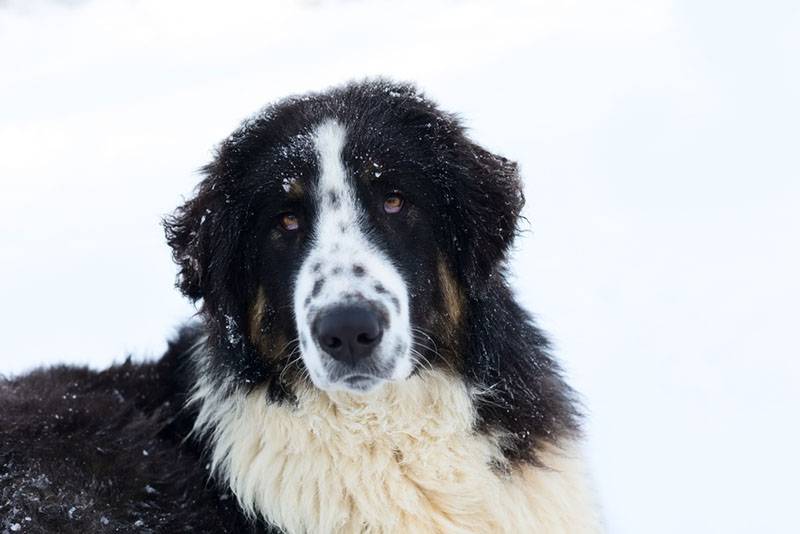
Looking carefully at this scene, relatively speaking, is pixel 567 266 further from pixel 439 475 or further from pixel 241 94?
pixel 241 94

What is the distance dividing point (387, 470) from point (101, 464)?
3.71 ft

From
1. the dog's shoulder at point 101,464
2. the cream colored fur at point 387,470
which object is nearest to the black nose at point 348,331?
the cream colored fur at point 387,470

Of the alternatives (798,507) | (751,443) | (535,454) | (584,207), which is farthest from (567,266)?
(535,454)

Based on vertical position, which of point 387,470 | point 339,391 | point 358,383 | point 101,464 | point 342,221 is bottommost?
point 101,464

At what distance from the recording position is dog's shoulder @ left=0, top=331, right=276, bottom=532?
348 cm

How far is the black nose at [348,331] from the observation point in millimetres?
3115

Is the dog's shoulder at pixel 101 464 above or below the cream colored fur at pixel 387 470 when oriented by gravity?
below

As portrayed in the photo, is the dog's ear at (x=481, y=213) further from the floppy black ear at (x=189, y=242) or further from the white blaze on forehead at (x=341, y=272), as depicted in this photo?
the floppy black ear at (x=189, y=242)

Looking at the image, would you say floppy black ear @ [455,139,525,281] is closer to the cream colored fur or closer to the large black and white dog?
the large black and white dog

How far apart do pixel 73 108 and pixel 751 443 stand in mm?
11167

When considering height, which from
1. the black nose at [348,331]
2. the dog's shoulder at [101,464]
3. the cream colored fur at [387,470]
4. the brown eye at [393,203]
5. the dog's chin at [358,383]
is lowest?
the dog's shoulder at [101,464]

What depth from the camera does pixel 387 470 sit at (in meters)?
3.65

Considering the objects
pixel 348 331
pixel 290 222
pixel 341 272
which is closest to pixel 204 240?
pixel 290 222

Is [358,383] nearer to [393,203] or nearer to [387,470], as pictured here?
[387,470]
